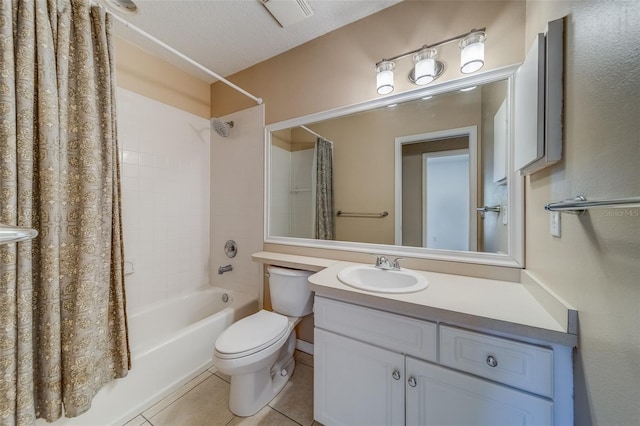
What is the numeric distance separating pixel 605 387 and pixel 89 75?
7.28 ft

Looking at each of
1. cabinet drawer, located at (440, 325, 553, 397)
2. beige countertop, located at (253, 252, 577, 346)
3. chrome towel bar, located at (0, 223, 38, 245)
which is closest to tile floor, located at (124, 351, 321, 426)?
beige countertop, located at (253, 252, 577, 346)

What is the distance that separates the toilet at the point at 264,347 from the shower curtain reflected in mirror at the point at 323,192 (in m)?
0.36

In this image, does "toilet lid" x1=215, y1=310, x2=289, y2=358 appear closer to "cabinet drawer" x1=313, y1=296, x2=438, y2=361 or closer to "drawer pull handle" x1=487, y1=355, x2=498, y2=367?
"cabinet drawer" x1=313, y1=296, x2=438, y2=361

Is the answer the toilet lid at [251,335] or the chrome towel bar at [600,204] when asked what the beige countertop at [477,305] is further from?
the toilet lid at [251,335]

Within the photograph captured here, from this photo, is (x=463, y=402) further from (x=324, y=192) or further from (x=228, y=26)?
(x=228, y=26)

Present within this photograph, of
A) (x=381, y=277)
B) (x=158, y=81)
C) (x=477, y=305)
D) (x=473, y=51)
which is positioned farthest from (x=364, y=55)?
(x=158, y=81)

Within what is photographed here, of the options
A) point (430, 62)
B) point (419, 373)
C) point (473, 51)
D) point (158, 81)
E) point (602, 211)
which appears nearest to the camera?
point (602, 211)

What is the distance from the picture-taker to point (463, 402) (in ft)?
2.75

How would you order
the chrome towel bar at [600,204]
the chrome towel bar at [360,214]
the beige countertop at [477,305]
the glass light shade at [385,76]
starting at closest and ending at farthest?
the chrome towel bar at [600,204] → the beige countertop at [477,305] → the glass light shade at [385,76] → the chrome towel bar at [360,214]

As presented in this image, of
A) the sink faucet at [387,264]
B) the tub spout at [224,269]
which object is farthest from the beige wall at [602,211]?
the tub spout at [224,269]

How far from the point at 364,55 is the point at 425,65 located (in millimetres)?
459

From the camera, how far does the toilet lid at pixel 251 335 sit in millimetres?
1199

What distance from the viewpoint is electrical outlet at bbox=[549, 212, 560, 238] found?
777 mm

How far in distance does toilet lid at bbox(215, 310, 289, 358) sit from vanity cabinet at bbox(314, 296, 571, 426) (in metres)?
0.32
